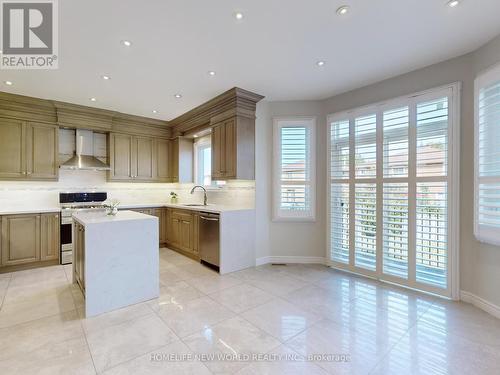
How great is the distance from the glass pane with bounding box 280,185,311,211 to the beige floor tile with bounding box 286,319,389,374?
2.10 metres

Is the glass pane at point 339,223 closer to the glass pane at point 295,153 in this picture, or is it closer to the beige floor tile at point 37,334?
the glass pane at point 295,153

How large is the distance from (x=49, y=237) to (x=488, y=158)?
6001 mm

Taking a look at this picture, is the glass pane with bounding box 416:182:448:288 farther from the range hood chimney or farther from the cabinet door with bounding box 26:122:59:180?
the cabinet door with bounding box 26:122:59:180

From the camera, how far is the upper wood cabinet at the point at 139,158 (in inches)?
196

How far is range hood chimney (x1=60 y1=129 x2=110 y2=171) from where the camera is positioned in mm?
4426

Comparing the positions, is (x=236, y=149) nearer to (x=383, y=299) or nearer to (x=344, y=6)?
(x=344, y=6)

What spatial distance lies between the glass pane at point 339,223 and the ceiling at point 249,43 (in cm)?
155

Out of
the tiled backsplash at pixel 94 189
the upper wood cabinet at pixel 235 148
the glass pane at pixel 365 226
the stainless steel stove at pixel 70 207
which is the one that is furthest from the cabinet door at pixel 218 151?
the stainless steel stove at pixel 70 207

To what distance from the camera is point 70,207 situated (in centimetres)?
431

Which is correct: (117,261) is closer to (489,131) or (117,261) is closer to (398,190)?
(398,190)

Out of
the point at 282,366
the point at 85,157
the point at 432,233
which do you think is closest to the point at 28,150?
the point at 85,157

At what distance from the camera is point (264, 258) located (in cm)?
417

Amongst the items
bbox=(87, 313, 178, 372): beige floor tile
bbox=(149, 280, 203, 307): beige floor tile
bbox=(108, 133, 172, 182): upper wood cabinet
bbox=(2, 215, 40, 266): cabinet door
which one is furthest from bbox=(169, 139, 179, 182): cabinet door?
bbox=(87, 313, 178, 372): beige floor tile

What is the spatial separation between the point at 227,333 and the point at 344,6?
115 inches
